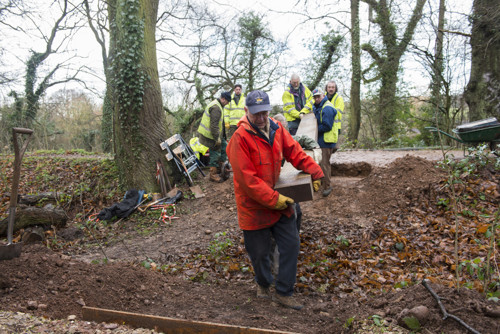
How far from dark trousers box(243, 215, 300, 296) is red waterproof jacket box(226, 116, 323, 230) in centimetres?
12

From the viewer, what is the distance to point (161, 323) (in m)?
3.14

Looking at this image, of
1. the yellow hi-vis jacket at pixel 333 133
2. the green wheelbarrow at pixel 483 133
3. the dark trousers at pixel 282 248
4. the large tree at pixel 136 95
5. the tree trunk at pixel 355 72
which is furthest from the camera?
the tree trunk at pixel 355 72

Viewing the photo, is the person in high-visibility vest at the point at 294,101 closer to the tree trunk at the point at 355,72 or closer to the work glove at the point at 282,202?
the work glove at the point at 282,202

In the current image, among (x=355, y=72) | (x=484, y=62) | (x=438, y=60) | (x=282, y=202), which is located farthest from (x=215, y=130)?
(x=355, y=72)

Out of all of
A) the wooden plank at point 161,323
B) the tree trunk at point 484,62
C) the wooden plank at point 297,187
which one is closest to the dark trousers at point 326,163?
the wooden plank at point 297,187

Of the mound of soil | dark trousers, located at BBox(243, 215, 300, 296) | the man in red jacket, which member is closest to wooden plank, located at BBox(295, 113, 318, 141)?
the mound of soil

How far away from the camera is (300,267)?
506cm

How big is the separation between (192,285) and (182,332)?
64.7 inches

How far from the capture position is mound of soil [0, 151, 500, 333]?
10.3ft

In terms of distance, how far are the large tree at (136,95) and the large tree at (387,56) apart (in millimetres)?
9892

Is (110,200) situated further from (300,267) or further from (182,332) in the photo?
(182,332)

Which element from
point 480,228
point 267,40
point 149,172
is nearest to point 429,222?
point 480,228

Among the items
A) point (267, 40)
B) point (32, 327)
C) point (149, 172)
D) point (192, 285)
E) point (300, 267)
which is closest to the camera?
point (32, 327)

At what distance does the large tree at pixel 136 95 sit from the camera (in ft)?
29.5
